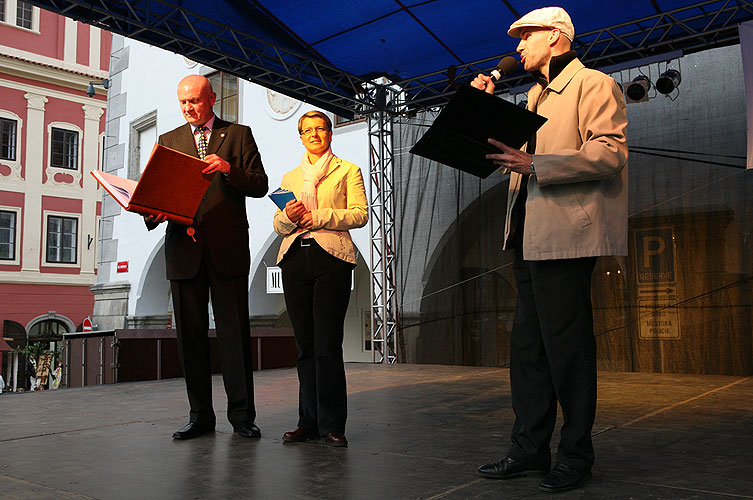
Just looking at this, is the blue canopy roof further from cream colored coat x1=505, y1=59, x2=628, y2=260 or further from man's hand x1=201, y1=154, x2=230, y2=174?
cream colored coat x1=505, y1=59, x2=628, y2=260

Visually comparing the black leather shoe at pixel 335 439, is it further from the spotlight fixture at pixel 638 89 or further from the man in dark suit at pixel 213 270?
the spotlight fixture at pixel 638 89

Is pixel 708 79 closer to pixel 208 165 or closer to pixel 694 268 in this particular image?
pixel 694 268

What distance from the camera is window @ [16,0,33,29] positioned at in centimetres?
2014

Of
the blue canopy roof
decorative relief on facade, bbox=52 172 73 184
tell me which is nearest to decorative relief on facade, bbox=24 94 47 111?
decorative relief on facade, bbox=52 172 73 184

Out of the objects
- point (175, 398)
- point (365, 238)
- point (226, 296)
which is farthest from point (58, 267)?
point (226, 296)

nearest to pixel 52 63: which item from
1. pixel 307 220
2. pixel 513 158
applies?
pixel 307 220

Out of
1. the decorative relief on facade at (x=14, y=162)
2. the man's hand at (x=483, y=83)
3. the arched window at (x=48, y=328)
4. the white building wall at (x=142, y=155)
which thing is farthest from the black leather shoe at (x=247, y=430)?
the decorative relief on facade at (x=14, y=162)

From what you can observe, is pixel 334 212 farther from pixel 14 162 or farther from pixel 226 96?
pixel 14 162

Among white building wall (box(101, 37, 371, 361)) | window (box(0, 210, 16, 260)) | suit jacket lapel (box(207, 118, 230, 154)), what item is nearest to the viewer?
suit jacket lapel (box(207, 118, 230, 154))

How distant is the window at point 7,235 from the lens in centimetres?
1948

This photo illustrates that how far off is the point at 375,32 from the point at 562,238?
220 inches

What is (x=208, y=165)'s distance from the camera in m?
2.99

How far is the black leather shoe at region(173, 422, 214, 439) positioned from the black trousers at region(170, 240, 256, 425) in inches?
1.1

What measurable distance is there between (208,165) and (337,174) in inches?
22.9
